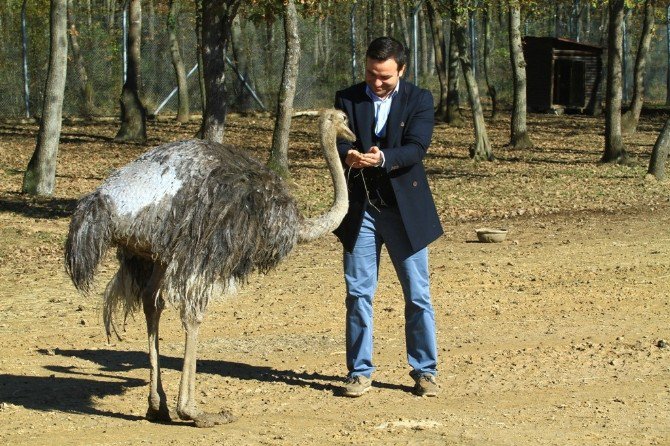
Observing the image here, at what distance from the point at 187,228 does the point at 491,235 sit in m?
6.59

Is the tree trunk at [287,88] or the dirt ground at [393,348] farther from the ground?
the tree trunk at [287,88]

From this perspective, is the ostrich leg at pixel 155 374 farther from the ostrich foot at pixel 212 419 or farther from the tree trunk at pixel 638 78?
the tree trunk at pixel 638 78

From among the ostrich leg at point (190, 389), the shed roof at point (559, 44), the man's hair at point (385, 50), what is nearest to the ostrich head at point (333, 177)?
the man's hair at point (385, 50)

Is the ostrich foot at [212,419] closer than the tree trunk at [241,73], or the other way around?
the ostrich foot at [212,419]

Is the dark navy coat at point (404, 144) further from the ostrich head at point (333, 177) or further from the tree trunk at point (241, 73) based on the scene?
the tree trunk at point (241, 73)

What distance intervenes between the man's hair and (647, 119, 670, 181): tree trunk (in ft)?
37.2

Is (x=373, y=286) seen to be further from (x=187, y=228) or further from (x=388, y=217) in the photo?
(x=187, y=228)

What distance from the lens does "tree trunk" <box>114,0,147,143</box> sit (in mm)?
22297

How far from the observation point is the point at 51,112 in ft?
48.3

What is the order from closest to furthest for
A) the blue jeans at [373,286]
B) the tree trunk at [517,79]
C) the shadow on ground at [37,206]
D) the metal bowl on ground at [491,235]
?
1. the blue jeans at [373,286]
2. the metal bowl on ground at [491,235]
3. the shadow on ground at [37,206]
4. the tree trunk at [517,79]

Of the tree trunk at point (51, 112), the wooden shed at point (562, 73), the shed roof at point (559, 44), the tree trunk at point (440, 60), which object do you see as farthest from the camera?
the shed roof at point (559, 44)

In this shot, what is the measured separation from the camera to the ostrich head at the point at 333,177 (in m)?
6.28

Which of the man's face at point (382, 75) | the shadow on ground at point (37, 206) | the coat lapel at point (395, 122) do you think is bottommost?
the shadow on ground at point (37, 206)

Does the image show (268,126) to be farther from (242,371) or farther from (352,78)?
(242,371)
